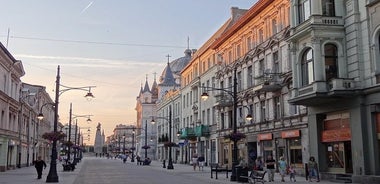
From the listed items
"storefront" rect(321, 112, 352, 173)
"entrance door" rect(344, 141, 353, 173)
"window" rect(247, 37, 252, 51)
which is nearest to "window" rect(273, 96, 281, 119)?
"storefront" rect(321, 112, 352, 173)

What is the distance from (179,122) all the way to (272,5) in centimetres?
4180

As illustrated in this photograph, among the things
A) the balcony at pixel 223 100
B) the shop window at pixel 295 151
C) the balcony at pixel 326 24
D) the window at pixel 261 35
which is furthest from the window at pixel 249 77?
the balcony at pixel 326 24

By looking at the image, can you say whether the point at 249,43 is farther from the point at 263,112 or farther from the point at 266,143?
the point at 266,143

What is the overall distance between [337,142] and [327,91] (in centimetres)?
370

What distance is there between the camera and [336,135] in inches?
1124

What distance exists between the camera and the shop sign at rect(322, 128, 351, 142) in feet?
90.4

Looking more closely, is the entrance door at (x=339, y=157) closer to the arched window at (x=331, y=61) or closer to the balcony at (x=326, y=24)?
the arched window at (x=331, y=61)

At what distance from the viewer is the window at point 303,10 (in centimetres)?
2956

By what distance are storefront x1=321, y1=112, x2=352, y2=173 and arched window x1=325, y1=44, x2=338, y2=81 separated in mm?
2469

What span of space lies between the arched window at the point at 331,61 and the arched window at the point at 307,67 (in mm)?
1170

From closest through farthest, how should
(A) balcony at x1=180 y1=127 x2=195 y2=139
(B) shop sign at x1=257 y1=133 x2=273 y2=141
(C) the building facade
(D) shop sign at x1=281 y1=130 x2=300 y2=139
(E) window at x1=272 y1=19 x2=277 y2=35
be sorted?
(C) the building facade → (D) shop sign at x1=281 y1=130 x2=300 y2=139 → (E) window at x1=272 y1=19 x2=277 y2=35 → (B) shop sign at x1=257 y1=133 x2=273 y2=141 → (A) balcony at x1=180 y1=127 x2=195 y2=139

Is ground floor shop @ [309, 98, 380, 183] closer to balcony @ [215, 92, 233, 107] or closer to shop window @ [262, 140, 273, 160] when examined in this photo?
shop window @ [262, 140, 273, 160]

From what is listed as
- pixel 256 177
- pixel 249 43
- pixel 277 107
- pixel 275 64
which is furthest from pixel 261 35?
pixel 256 177

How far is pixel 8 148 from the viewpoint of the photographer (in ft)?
159
